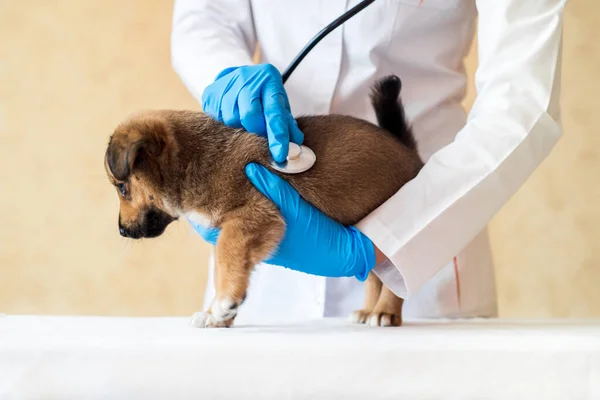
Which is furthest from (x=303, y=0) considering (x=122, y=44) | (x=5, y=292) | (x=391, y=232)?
(x=5, y=292)

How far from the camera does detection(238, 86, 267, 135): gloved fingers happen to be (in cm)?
135

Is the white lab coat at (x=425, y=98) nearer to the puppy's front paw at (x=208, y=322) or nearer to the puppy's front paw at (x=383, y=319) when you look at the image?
the puppy's front paw at (x=383, y=319)

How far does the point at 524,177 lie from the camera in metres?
1.34

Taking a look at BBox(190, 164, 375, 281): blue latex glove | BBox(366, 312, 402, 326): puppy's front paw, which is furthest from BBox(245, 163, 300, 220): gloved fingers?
BBox(366, 312, 402, 326): puppy's front paw

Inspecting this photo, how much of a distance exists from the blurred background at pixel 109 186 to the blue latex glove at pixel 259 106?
176 centimetres

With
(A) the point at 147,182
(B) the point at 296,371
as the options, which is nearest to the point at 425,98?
(A) the point at 147,182

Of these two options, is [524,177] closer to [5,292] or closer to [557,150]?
[557,150]

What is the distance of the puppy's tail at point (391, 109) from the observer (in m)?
1.51

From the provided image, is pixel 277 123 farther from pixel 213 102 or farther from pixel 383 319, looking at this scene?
pixel 383 319

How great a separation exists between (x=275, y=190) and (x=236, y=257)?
158 mm

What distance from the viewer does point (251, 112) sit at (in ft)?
4.46

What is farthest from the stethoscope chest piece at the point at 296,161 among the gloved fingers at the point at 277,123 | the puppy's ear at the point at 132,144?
the puppy's ear at the point at 132,144

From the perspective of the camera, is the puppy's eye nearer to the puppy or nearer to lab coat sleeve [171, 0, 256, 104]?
the puppy

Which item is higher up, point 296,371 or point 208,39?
point 208,39
